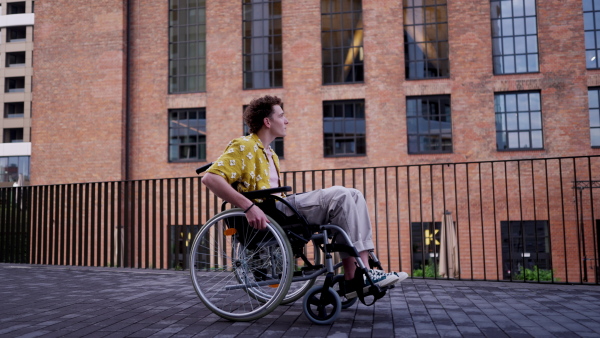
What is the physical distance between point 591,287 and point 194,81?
17.8 m

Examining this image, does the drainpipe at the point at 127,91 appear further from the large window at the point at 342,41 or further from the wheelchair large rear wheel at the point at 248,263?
the wheelchair large rear wheel at the point at 248,263

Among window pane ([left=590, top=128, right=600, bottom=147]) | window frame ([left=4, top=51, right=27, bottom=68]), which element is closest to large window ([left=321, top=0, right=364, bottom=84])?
window pane ([left=590, top=128, right=600, bottom=147])

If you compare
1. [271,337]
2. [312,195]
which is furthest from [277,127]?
[271,337]

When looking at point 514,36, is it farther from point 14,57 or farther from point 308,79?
point 14,57

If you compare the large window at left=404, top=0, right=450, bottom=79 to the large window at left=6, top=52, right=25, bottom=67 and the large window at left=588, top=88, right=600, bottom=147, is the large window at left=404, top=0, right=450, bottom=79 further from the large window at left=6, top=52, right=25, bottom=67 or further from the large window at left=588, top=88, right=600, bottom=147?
the large window at left=6, top=52, right=25, bottom=67

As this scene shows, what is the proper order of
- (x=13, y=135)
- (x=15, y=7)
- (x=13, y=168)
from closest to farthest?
(x=13, y=168) → (x=13, y=135) → (x=15, y=7)

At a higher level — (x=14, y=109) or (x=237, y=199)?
(x=14, y=109)

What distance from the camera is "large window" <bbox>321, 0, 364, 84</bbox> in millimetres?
19969

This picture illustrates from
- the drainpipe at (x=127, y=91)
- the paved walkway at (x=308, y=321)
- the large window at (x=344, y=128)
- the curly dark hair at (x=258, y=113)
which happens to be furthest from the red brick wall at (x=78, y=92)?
the curly dark hair at (x=258, y=113)

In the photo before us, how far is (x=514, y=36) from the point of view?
63.2 feet

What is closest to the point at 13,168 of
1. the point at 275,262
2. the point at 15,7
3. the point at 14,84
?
the point at 14,84

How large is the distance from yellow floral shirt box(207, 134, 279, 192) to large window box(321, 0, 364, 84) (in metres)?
16.7

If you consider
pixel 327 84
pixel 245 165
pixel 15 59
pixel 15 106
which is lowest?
pixel 245 165

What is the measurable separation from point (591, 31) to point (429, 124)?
6265 millimetres
